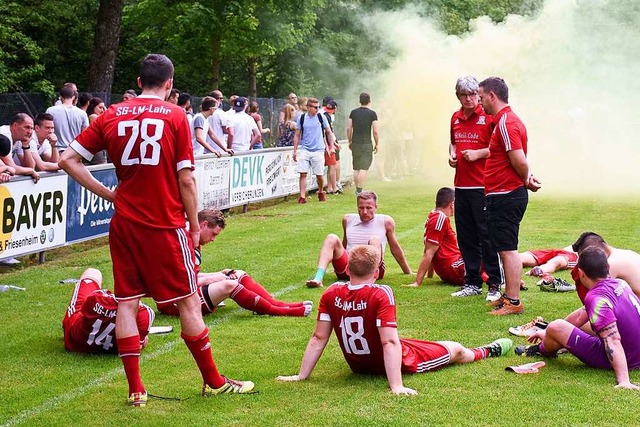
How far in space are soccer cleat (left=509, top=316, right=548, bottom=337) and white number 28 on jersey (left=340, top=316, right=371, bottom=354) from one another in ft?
6.99

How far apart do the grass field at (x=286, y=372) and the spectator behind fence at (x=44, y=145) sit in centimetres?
132

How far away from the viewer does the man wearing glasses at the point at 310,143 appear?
21938 millimetres

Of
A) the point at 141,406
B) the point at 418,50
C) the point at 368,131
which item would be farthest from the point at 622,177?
the point at 141,406

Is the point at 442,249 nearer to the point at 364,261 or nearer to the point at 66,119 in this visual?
the point at 364,261

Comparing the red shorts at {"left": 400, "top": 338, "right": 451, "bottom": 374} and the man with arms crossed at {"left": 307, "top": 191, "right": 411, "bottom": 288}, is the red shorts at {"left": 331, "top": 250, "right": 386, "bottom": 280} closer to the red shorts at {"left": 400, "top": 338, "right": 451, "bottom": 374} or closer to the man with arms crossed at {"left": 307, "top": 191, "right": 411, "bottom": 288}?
the man with arms crossed at {"left": 307, "top": 191, "right": 411, "bottom": 288}

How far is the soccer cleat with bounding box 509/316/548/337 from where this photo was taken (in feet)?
28.8

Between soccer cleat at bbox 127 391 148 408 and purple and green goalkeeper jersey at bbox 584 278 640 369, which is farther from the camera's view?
purple and green goalkeeper jersey at bbox 584 278 640 369

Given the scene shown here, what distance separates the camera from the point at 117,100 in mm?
26344

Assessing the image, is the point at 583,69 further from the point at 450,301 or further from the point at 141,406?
the point at 141,406

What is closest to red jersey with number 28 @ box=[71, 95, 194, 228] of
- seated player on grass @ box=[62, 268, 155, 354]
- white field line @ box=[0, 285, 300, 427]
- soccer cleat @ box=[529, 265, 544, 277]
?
white field line @ box=[0, 285, 300, 427]

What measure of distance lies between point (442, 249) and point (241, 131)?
32.3 feet

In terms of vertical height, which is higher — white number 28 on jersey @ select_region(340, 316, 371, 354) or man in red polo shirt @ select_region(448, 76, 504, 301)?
man in red polo shirt @ select_region(448, 76, 504, 301)

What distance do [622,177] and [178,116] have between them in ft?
88.4

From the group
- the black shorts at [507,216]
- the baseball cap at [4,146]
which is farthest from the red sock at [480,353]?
the baseball cap at [4,146]
